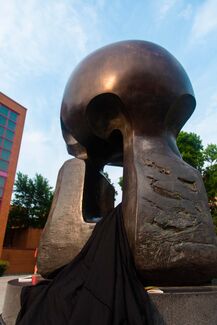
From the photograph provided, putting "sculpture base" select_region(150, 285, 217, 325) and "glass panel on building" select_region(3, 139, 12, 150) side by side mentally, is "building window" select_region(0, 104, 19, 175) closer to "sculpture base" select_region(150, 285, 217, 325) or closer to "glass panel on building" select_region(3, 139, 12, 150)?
"glass panel on building" select_region(3, 139, 12, 150)

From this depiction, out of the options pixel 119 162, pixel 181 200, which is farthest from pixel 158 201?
pixel 119 162

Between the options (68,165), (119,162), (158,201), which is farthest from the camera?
(119,162)

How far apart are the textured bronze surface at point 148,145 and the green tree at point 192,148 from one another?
12.0 metres

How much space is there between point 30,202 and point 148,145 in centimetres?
2504

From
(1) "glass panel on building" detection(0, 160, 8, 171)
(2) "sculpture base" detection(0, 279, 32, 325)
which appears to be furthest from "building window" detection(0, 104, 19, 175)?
(2) "sculpture base" detection(0, 279, 32, 325)

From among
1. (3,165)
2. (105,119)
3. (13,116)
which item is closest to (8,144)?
(3,165)

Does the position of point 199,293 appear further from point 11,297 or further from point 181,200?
point 11,297

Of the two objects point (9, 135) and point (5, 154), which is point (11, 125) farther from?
point (5, 154)

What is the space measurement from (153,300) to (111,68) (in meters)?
2.81

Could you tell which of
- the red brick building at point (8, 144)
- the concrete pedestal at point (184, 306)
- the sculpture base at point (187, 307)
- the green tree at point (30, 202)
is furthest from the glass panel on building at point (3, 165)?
the sculpture base at point (187, 307)

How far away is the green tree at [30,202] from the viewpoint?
1013 inches

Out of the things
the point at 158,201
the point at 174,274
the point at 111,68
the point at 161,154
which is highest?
the point at 111,68

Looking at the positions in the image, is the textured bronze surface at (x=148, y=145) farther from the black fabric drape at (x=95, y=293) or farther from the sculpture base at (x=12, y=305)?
the sculpture base at (x=12, y=305)

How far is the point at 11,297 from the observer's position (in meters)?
2.93
